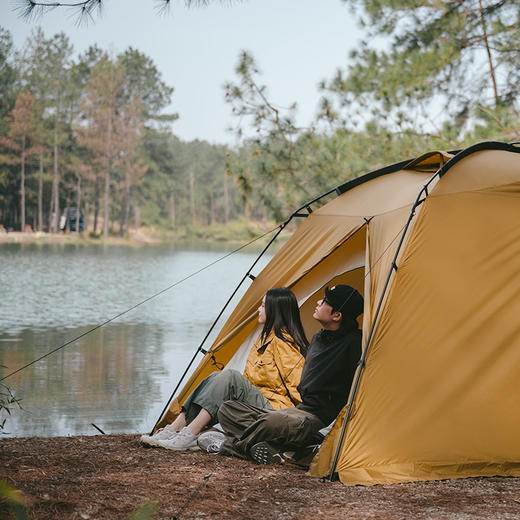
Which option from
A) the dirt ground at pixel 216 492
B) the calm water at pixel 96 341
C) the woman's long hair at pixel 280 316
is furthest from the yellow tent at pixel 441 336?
the calm water at pixel 96 341

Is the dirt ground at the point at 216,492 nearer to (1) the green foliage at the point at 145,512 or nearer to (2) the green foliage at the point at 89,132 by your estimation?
(1) the green foliage at the point at 145,512

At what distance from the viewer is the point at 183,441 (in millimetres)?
4363

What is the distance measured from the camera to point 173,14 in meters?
4.82

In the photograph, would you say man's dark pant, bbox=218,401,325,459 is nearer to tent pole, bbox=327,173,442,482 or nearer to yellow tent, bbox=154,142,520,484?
yellow tent, bbox=154,142,520,484

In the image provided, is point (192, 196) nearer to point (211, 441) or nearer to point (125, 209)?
point (125, 209)

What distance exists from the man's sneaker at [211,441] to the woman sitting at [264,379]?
0.15 ft

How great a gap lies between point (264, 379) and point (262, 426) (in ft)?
2.28

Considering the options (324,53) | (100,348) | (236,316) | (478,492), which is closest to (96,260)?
(324,53)

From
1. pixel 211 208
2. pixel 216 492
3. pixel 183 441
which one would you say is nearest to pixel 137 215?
pixel 211 208

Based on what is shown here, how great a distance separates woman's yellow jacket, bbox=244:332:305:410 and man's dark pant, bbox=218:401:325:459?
43 centimetres

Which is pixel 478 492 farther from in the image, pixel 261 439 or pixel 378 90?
pixel 378 90

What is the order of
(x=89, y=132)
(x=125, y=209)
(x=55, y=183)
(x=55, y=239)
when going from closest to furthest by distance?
1. (x=55, y=183)
2. (x=55, y=239)
3. (x=89, y=132)
4. (x=125, y=209)

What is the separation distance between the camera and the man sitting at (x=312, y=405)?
13.3ft

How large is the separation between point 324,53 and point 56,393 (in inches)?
515
